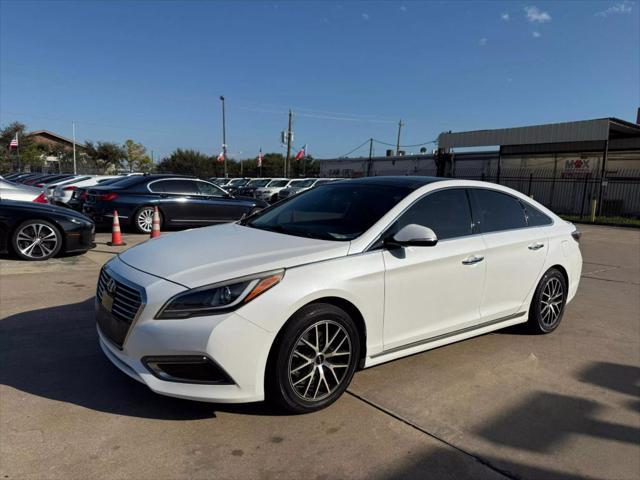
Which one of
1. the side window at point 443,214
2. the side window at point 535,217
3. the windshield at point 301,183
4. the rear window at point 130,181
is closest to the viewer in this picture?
the side window at point 443,214

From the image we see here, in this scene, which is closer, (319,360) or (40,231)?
(319,360)

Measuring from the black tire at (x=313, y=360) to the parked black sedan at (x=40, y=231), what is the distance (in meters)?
6.20

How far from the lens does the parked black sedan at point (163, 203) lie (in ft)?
38.1

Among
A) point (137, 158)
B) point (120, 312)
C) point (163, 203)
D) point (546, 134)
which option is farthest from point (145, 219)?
point (137, 158)

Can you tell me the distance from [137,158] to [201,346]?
75612 mm

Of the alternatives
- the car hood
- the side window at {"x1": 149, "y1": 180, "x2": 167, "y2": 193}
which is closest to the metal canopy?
the side window at {"x1": 149, "y1": 180, "x2": 167, "y2": 193}

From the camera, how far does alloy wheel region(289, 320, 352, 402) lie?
10.2 feet

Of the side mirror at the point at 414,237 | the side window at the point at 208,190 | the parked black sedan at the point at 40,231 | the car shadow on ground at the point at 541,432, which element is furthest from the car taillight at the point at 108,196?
the car shadow on ground at the point at 541,432

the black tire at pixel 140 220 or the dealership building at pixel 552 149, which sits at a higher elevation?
the dealership building at pixel 552 149

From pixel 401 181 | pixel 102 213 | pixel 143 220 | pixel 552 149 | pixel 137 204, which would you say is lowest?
pixel 143 220

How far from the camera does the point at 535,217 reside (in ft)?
16.3

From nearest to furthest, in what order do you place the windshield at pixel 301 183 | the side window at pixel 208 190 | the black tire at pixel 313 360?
the black tire at pixel 313 360 → the side window at pixel 208 190 → the windshield at pixel 301 183

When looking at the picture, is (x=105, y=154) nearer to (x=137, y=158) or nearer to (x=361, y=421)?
(x=137, y=158)

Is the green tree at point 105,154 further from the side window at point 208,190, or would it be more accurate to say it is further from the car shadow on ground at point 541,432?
the car shadow on ground at point 541,432
